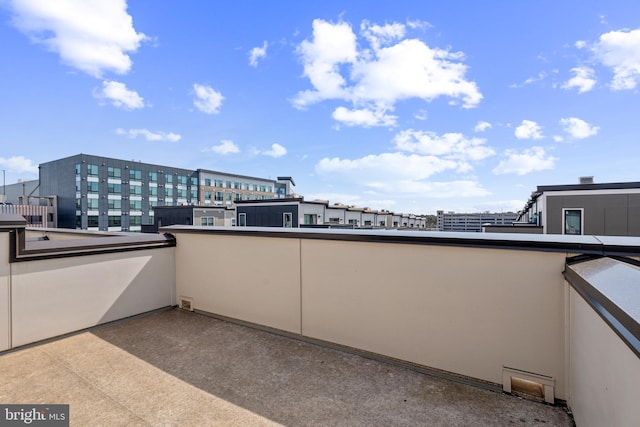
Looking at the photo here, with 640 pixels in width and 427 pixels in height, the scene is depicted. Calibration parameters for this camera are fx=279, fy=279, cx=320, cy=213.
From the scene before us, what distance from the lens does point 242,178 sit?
64938 mm

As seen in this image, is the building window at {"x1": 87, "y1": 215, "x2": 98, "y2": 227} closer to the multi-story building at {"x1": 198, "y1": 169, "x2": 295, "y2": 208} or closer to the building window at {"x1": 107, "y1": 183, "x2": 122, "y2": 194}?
the building window at {"x1": 107, "y1": 183, "x2": 122, "y2": 194}

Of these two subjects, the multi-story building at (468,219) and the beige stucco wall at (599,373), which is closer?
the beige stucco wall at (599,373)

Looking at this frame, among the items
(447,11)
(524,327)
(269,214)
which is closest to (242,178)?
(269,214)

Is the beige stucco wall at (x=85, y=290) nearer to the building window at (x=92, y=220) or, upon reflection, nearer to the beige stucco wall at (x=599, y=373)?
the beige stucco wall at (x=599, y=373)

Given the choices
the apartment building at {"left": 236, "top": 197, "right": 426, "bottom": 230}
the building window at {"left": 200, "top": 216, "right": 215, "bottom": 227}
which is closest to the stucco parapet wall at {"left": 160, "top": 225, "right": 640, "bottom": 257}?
the apartment building at {"left": 236, "top": 197, "right": 426, "bottom": 230}

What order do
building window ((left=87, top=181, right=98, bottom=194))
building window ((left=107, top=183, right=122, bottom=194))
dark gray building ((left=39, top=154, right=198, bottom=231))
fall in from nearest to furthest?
dark gray building ((left=39, top=154, right=198, bottom=231)), building window ((left=87, top=181, right=98, bottom=194)), building window ((left=107, top=183, right=122, bottom=194))

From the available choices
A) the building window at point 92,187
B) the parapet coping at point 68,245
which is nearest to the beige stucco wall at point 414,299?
the parapet coping at point 68,245

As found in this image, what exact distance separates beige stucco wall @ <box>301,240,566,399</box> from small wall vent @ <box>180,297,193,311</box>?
2573 millimetres

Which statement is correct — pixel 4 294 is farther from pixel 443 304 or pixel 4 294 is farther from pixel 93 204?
pixel 93 204

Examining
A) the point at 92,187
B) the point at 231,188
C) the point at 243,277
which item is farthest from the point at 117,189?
the point at 243,277

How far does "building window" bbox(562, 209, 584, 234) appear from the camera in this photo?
13219mm

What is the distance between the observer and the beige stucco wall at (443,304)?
8.82ft

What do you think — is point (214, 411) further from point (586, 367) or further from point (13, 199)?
point (13, 199)

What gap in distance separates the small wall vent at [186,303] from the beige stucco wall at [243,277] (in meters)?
0.07
